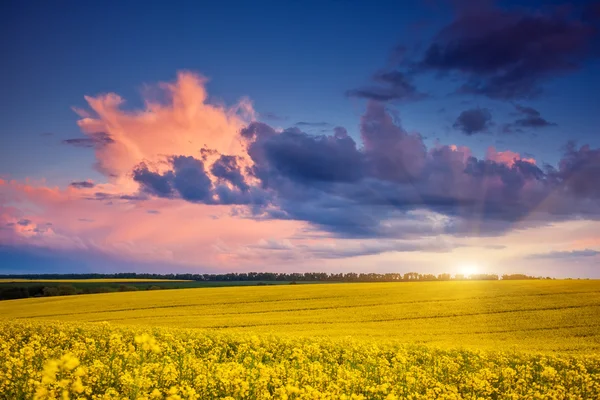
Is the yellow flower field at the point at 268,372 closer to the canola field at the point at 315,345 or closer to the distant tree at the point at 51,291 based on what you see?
the canola field at the point at 315,345

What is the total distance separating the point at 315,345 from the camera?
15.0m

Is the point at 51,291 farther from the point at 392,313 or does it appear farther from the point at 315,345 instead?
the point at 315,345

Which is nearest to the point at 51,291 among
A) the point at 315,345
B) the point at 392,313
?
the point at 392,313

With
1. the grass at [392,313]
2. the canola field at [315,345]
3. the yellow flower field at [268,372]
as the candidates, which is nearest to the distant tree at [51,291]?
the canola field at [315,345]

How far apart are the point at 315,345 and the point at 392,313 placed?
2048 centimetres

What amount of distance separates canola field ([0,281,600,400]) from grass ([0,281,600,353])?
0.12 m

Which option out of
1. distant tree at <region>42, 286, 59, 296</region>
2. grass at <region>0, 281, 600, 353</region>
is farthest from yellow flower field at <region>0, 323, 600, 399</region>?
distant tree at <region>42, 286, 59, 296</region>

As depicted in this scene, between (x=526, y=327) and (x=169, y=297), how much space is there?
115 ft

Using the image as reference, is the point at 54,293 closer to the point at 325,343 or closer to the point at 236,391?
the point at 325,343

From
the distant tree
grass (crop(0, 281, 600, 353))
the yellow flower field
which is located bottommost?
the distant tree

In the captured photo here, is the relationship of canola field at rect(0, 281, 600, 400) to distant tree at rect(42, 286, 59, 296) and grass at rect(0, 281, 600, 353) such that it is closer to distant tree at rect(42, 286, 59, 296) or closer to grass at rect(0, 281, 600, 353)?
grass at rect(0, 281, 600, 353)

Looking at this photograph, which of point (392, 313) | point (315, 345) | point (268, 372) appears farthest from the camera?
point (392, 313)

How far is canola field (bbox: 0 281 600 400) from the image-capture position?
28.9 feet

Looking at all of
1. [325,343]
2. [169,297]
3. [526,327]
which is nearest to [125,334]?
[325,343]
